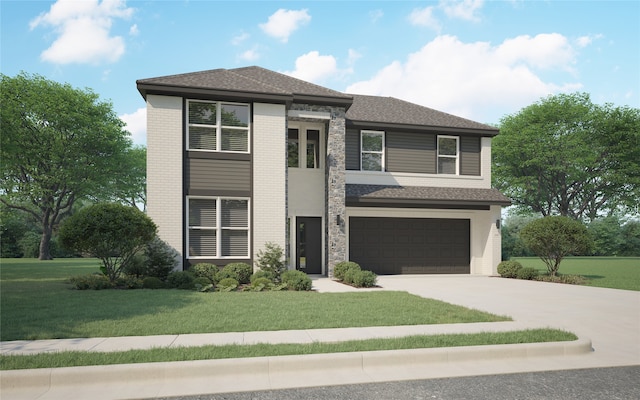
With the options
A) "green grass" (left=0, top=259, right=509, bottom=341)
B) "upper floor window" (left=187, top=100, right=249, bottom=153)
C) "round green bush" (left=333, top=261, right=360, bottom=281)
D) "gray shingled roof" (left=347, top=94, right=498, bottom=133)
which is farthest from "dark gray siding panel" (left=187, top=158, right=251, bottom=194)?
"gray shingled roof" (left=347, top=94, right=498, bottom=133)

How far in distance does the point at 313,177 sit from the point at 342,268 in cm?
410

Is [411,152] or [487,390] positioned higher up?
[411,152]

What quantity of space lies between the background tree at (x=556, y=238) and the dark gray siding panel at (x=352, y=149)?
7697mm

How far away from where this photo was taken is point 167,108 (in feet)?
46.6

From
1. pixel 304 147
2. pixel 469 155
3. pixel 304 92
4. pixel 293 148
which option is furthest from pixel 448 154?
pixel 304 92

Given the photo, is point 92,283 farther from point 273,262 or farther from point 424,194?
point 424,194

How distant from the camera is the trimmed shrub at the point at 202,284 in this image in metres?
12.2

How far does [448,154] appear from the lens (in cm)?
1953

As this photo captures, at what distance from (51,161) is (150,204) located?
80.1 ft

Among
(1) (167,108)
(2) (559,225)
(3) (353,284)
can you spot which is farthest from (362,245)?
(1) (167,108)

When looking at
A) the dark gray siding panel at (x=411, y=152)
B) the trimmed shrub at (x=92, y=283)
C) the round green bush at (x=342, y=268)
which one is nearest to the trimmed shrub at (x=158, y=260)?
the trimmed shrub at (x=92, y=283)

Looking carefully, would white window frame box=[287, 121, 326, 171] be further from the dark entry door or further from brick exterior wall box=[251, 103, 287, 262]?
brick exterior wall box=[251, 103, 287, 262]

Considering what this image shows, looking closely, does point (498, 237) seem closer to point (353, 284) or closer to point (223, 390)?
point (353, 284)

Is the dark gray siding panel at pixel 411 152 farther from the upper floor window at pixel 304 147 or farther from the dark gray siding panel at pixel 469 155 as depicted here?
the upper floor window at pixel 304 147
